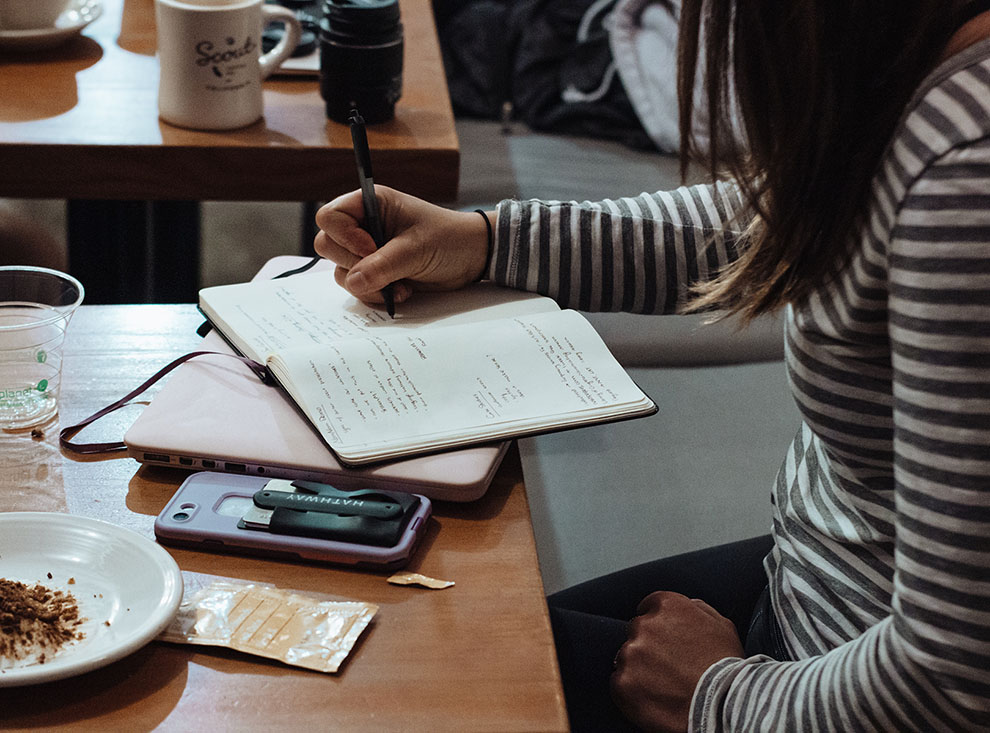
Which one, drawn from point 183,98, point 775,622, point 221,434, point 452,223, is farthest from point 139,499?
point 183,98

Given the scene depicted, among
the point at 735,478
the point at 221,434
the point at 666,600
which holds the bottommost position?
the point at 735,478

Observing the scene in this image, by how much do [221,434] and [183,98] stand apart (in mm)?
613

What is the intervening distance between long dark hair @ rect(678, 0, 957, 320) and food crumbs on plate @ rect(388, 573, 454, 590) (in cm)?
26

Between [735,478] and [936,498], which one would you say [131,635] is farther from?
[735,478]

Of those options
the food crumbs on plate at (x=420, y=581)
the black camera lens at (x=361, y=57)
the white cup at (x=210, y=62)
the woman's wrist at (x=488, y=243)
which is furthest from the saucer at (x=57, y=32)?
the food crumbs on plate at (x=420, y=581)

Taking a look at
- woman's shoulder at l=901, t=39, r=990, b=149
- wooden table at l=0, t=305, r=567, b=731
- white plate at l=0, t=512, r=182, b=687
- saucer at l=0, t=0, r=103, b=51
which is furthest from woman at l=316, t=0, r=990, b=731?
saucer at l=0, t=0, r=103, b=51

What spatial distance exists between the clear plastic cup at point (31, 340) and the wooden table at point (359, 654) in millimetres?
39

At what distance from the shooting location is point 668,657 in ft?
2.30

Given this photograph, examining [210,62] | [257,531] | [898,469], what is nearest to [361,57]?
[210,62]

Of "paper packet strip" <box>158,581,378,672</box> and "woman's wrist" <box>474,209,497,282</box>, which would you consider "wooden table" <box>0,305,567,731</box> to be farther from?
"woman's wrist" <box>474,209,497,282</box>

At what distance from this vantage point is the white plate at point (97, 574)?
1.70ft

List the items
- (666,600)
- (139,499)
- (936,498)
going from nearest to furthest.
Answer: (936,498), (139,499), (666,600)

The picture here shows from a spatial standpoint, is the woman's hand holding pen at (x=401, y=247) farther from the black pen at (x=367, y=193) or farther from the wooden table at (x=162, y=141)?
the wooden table at (x=162, y=141)

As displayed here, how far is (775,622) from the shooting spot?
2.42ft
